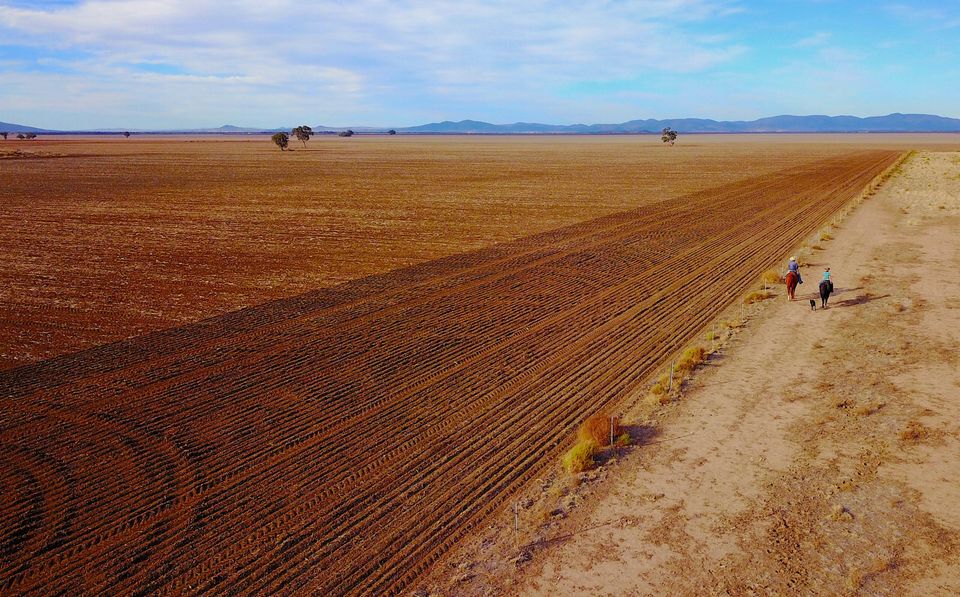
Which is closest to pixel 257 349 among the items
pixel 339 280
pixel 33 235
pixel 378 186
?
pixel 339 280

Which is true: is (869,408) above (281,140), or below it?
below

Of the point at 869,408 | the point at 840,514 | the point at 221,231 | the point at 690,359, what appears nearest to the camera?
the point at 840,514

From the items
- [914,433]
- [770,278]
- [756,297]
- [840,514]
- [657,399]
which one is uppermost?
[770,278]

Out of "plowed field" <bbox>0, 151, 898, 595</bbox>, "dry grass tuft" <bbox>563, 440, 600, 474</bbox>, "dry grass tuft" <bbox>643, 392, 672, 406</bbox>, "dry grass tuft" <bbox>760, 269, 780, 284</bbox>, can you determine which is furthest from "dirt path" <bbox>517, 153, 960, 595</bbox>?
"dry grass tuft" <bbox>760, 269, 780, 284</bbox>

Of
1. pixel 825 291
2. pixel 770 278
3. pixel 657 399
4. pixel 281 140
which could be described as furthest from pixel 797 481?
pixel 281 140

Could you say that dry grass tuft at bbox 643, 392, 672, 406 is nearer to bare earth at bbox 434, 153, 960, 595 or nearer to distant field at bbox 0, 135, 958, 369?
bare earth at bbox 434, 153, 960, 595

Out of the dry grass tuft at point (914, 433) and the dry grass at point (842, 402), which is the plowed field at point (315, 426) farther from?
the dry grass tuft at point (914, 433)

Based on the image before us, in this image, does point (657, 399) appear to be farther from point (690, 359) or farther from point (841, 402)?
point (841, 402)
